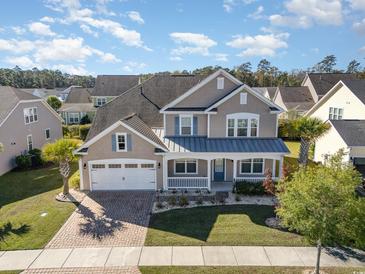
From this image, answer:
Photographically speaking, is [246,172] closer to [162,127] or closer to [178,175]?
[178,175]

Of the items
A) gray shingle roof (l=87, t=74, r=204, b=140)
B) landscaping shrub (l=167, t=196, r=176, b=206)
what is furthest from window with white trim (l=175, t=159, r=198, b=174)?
gray shingle roof (l=87, t=74, r=204, b=140)

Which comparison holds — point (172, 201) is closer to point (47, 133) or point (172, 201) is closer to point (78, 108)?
point (47, 133)

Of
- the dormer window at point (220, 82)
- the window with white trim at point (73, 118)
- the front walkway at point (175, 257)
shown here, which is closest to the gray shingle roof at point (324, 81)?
the dormer window at point (220, 82)

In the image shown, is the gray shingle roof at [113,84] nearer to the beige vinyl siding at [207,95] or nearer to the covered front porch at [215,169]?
the beige vinyl siding at [207,95]

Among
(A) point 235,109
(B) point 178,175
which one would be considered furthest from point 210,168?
(A) point 235,109

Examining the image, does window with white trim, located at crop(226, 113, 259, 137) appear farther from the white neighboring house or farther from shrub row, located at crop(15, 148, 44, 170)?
shrub row, located at crop(15, 148, 44, 170)

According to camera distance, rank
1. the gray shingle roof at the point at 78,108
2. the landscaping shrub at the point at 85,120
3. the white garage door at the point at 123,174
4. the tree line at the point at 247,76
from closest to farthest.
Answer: the white garage door at the point at 123,174 < the landscaping shrub at the point at 85,120 < the gray shingle roof at the point at 78,108 < the tree line at the point at 247,76
